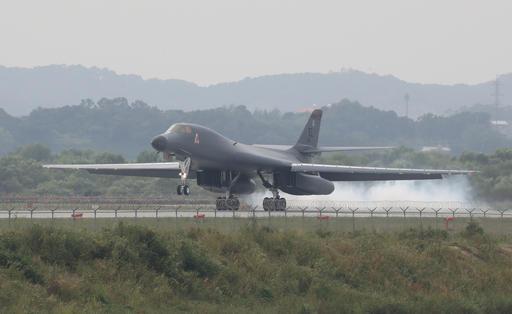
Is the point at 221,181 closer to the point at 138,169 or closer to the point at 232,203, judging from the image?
the point at 232,203

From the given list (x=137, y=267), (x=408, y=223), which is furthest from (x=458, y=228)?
(x=137, y=267)

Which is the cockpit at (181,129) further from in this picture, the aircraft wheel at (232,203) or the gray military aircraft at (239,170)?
the aircraft wheel at (232,203)

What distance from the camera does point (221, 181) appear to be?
206ft

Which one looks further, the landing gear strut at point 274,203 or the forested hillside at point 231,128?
the forested hillside at point 231,128

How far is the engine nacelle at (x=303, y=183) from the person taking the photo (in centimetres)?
6406

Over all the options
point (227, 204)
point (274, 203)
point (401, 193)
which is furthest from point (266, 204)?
point (401, 193)

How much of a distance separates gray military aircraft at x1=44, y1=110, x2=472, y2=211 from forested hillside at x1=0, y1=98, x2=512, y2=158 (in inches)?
3538

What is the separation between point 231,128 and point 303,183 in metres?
99.3

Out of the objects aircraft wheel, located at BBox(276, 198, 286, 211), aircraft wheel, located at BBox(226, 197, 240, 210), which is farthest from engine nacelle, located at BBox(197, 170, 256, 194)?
aircraft wheel, located at BBox(276, 198, 286, 211)

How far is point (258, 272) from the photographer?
110 feet

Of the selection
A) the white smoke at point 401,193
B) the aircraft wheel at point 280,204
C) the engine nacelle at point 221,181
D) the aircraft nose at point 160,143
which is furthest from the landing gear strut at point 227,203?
the white smoke at point 401,193

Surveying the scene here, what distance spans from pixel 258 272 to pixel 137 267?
12.2 feet

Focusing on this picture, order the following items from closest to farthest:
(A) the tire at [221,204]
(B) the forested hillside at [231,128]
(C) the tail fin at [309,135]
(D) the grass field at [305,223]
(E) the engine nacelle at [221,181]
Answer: (D) the grass field at [305,223] → (A) the tire at [221,204] → (E) the engine nacelle at [221,181] → (C) the tail fin at [309,135] → (B) the forested hillside at [231,128]

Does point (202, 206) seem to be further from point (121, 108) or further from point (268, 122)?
point (121, 108)
